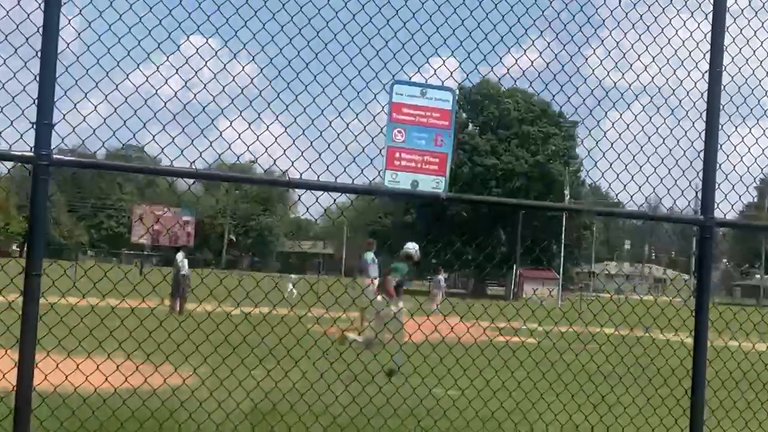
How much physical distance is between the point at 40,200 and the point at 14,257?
0.29 meters

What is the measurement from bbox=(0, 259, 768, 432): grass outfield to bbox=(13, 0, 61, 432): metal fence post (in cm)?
12

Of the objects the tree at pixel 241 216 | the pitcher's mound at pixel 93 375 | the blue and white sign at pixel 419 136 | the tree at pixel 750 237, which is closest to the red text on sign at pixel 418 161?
the blue and white sign at pixel 419 136

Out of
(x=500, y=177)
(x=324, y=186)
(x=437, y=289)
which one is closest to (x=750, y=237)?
(x=500, y=177)

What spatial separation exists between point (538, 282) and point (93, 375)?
518 cm

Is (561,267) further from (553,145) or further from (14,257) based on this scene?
(14,257)

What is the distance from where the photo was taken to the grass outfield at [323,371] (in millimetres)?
4312

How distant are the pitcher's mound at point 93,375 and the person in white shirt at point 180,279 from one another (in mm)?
2237

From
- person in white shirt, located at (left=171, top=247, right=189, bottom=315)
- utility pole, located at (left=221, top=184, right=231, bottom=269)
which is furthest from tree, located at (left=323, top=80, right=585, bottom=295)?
person in white shirt, located at (left=171, top=247, right=189, bottom=315)

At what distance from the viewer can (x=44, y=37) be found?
10.8ft

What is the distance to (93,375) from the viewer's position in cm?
832

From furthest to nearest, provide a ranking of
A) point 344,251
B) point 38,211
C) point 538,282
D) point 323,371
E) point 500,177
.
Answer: point 323,371 → point 538,282 → point 500,177 → point 344,251 → point 38,211

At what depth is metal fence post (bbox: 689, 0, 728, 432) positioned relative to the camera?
4148 mm

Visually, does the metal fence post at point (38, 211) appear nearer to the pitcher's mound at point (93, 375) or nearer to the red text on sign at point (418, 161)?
the red text on sign at point (418, 161)

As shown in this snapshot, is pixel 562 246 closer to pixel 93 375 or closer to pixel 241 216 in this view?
pixel 241 216
